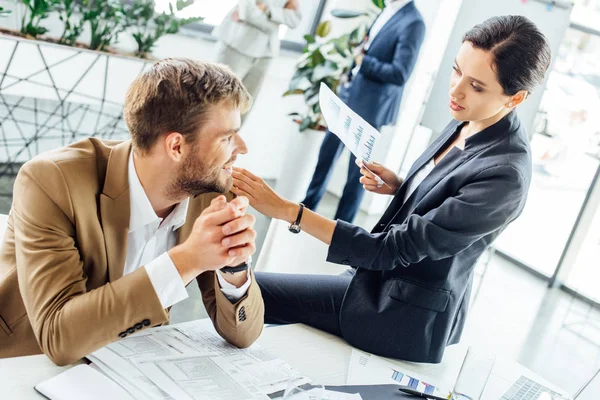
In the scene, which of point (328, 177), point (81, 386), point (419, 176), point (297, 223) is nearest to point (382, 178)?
point (419, 176)

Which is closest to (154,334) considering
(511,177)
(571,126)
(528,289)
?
(511,177)

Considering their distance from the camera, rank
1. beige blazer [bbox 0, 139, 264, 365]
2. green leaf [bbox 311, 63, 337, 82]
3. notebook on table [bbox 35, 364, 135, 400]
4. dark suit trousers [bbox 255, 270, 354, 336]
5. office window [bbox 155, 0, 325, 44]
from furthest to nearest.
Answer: office window [bbox 155, 0, 325, 44] → green leaf [bbox 311, 63, 337, 82] → dark suit trousers [bbox 255, 270, 354, 336] → beige blazer [bbox 0, 139, 264, 365] → notebook on table [bbox 35, 364, 135, 400]

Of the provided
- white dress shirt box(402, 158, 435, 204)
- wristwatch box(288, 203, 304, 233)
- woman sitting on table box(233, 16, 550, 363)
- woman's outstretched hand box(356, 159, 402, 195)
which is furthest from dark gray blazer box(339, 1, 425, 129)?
wristwatch box(288, 203, 304, 233)

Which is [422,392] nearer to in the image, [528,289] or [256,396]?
[256,396]

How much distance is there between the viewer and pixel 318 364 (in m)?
1.55

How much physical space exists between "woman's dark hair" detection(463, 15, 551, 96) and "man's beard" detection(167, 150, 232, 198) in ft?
2.58

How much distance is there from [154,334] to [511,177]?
3.18ft

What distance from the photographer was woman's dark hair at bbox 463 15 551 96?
172 cm

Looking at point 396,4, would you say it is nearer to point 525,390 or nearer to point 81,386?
point 525,390

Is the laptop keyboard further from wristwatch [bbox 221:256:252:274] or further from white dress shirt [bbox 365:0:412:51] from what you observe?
white dress shirt [bbox 365:0:412:51]

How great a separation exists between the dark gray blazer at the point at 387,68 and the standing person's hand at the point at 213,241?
296cm

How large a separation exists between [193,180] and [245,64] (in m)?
3.23

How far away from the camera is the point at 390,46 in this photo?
162 inches

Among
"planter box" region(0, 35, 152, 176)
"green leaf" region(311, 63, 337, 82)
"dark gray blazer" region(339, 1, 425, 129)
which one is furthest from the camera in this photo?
"green leaf" region(311, 63, 337, 82)
